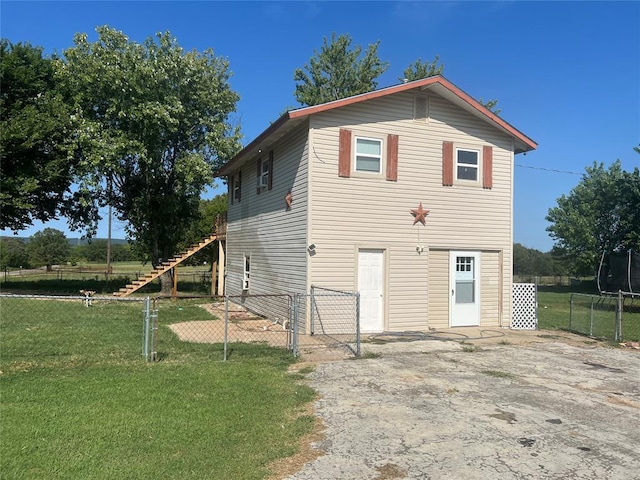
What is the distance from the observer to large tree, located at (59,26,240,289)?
22.0m

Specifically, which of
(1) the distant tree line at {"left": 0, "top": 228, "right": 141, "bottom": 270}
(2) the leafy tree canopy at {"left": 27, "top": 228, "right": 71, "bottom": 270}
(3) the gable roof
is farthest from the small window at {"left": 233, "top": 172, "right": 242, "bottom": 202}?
(2) the leafy tree canopy at {"left": 27, "top": 228, "right": 71, "bottom": 270}

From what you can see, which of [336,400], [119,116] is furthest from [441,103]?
[119,116]

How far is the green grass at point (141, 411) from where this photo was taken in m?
4.20

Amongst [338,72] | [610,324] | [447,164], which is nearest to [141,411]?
[447,164]

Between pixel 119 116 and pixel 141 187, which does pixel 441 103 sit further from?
pixel 141 187

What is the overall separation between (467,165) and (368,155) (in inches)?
119

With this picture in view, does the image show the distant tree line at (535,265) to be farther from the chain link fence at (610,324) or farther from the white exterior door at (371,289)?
the white exterior door at (371,289)

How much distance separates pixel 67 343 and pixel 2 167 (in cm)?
1550

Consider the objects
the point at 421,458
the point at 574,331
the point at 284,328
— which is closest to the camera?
the point at 421,458

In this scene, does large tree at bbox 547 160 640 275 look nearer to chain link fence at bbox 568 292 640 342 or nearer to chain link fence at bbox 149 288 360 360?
chain link fence at bbox 568 292 640 342

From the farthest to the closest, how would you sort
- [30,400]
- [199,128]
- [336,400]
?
1. [199,128]
2. [336,400]
3. [30,400]

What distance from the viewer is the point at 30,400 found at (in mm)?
5898

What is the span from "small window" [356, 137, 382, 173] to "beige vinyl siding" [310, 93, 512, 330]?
0.22 meters

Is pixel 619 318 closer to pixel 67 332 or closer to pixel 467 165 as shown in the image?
pixel 467 165
